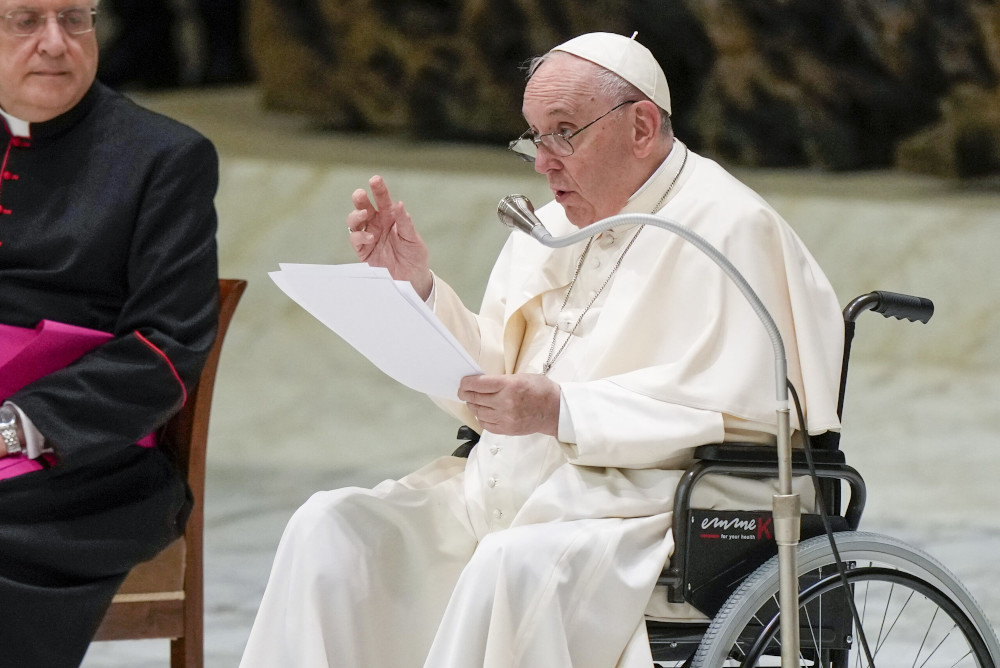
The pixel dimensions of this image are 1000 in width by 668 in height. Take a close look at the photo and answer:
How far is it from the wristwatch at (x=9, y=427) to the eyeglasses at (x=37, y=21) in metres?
0.84

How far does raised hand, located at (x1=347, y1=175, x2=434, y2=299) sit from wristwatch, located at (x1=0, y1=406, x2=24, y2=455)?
2.67ft

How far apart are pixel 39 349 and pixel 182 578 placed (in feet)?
1.96

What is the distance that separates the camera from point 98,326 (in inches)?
140

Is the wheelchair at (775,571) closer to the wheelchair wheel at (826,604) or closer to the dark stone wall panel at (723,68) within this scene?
the wheelchair wheel at (826,604)

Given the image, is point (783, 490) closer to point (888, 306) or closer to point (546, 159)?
point (888, 306)

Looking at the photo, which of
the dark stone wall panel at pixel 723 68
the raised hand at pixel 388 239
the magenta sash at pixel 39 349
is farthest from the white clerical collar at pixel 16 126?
the dark stone wall panel at pixel 723 68

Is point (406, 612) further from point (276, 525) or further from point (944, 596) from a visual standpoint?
point (276, 525)

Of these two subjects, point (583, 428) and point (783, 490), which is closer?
point (783, 490)

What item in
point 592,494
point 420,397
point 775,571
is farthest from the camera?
point 420,397

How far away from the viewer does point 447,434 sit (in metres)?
7.05

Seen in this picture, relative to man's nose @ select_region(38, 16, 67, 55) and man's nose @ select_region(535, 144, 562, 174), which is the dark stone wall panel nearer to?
man's nose @ select_region(535, 144, 562, 174)

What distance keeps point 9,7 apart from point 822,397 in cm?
194

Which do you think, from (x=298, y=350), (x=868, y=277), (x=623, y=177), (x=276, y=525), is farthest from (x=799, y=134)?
(x=623, y=177)

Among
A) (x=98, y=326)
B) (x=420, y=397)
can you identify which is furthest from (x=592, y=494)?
(x=420, y=397)
